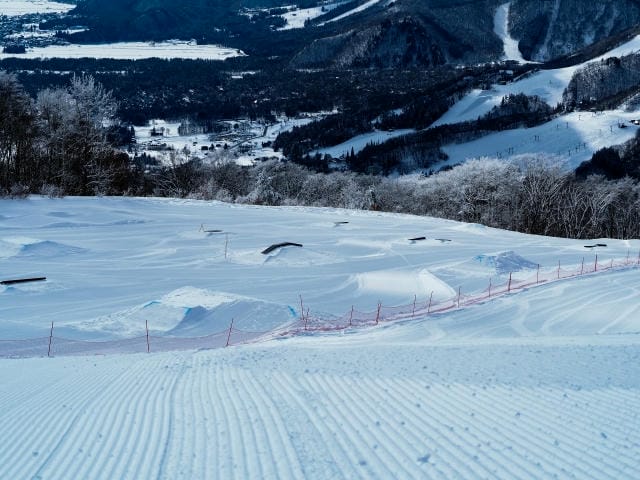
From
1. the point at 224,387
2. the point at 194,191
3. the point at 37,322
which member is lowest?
the point at 37,322

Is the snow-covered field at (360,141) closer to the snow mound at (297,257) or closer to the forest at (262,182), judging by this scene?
the forest at (262,182)

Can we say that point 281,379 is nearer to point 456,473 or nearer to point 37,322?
point 456,473

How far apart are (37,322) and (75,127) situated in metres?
31.1

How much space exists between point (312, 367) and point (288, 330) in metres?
7.29

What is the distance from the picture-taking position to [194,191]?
201 ft

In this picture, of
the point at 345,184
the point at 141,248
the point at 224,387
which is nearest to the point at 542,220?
the point at 345,184

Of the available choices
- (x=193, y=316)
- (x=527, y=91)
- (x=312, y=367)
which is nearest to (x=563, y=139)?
(x=527, y=91)

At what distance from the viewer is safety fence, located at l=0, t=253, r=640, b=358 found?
17.2 metres

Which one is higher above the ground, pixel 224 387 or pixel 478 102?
pixel 478 102

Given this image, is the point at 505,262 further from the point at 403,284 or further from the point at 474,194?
the point at 474,194

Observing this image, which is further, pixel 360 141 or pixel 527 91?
pixel 527 91

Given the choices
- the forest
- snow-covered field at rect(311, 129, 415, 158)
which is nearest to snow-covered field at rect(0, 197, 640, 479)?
the forest

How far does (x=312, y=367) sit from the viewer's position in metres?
12.0

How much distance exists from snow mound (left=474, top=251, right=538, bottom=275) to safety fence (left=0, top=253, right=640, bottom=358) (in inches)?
30.0
